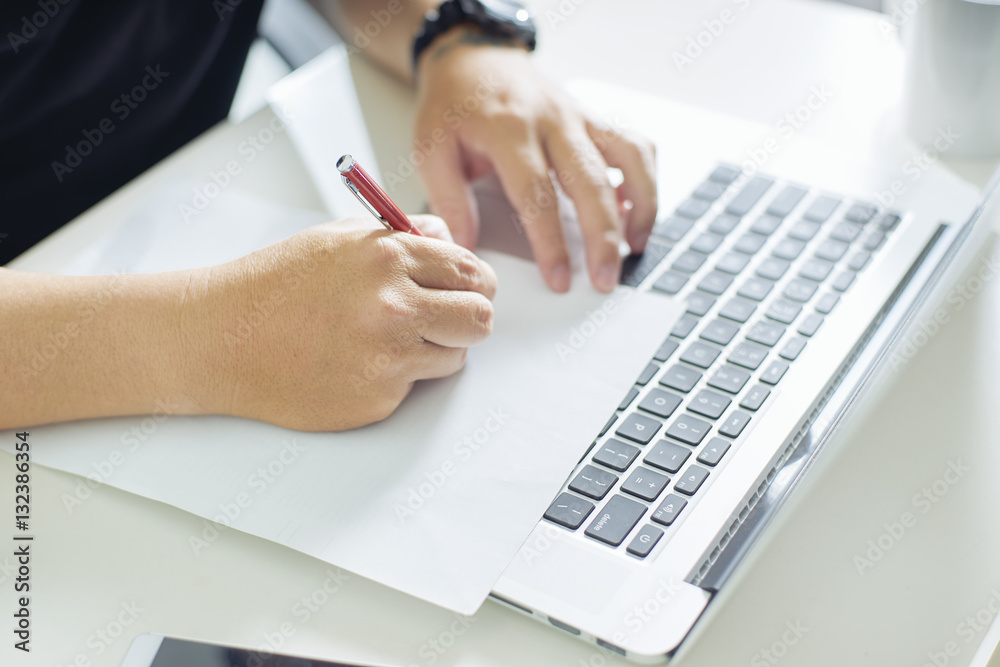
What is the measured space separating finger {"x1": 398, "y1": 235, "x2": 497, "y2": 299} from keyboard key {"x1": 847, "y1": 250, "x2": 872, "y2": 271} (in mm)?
293

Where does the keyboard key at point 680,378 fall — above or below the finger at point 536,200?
below

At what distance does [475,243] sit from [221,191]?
25 cm

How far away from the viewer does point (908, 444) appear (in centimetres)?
53

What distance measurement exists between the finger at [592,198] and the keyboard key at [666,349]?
76 millimetres

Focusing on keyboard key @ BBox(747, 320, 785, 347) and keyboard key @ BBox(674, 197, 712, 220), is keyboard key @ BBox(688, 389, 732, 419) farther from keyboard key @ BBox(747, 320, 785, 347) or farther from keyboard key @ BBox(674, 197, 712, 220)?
keyboard key @ BBox(674, 197, 712, 220)

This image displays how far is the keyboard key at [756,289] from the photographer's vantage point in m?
0.62

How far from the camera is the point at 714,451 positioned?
506 mm

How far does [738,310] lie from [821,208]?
0.52 feet

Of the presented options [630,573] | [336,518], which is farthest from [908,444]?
[336,518]

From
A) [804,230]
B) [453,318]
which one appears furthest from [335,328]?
[804,230]

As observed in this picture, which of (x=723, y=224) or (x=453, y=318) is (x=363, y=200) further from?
(x=723, y=224)

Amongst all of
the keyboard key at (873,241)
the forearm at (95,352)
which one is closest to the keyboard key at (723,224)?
the keyboard key at (873,241)

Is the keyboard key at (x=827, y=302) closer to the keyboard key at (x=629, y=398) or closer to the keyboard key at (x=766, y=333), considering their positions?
the keyboard key at (x=766, y=333)

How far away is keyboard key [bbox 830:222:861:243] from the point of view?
67 centimetres
